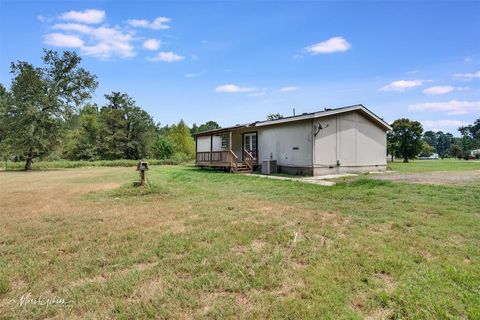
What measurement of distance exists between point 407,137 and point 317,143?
23.7 m

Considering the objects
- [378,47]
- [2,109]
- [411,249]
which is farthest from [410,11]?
[2,109]

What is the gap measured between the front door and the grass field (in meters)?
12.2

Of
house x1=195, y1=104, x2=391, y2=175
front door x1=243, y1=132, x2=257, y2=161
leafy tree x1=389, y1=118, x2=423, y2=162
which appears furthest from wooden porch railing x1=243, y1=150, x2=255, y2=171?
leafy tree x1=389, y1=118, x2=423, y2=162

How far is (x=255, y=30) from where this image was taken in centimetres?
1395

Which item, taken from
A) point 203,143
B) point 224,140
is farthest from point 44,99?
point 224,140

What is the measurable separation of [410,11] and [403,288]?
13.1 meters

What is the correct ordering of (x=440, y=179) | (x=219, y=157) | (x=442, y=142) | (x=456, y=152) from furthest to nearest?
1. (x=442, y=142)
2. (x=456, y=152)
3. (x=219, y=157)
4. (x=440, y=179)

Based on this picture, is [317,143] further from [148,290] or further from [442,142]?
[442,142]

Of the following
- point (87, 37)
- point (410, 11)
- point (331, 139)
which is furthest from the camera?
point (331, 139)

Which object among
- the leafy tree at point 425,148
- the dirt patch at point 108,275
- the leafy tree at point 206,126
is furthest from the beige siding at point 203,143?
the leafy tree at point 206,126

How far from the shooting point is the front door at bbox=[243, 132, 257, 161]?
1916cm

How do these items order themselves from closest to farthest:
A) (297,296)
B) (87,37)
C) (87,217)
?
(297,296) < (87,217) < (87,37)

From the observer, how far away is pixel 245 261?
3691 mm

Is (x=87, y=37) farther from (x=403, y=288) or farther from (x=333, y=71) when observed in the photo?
(x=403, y=288)
